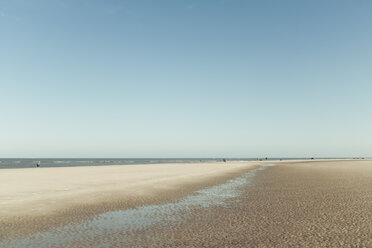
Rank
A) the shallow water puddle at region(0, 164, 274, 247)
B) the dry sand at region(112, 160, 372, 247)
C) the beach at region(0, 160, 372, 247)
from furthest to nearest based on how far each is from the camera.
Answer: the shallow water puddle at region(0, 164, 274, 247)
the beach at region(0, 160, 372, 247)
the dry sand at region(112, 160, 372, 247)

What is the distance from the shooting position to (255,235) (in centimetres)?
1132

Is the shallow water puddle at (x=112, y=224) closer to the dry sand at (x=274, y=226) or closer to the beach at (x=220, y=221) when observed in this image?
the beach at (x=220, y=221)

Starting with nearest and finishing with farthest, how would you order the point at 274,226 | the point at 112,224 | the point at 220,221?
the point at 274,226, the point at 112,224, the point at 220,221

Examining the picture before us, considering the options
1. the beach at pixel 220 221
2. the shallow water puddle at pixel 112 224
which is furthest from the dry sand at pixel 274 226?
the shallow water puddle at pixel 112 224

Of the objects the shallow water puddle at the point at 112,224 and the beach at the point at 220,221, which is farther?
the shallow water puddle at the point at 112,224

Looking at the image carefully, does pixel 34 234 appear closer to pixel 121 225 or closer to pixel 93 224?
pixel 93 224

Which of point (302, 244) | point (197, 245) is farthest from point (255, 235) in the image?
point (197, 245)

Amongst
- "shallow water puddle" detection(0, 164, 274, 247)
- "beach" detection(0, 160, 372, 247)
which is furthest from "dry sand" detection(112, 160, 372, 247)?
"shallow water puddle" detection(0, 164, 274, 247)

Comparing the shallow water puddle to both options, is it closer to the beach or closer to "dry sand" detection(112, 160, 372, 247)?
the beach

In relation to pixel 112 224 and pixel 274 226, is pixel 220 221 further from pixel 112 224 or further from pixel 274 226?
pixel 112 224

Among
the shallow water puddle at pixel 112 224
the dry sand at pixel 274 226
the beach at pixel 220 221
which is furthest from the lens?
the shallow water puddle at pixel 112 224

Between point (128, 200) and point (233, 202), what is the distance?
26.5 feet

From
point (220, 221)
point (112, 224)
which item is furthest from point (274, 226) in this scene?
point (112, 224)

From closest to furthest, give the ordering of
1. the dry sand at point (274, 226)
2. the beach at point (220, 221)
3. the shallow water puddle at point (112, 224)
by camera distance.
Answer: the dry sand at point (274, 226)
the beach at point (220, 221)
the shallow water puddle at point (112, 224)
